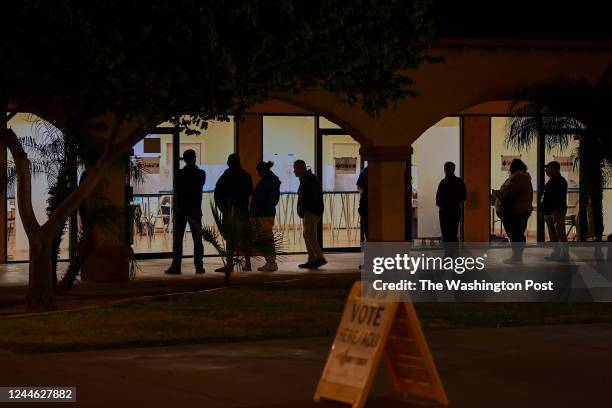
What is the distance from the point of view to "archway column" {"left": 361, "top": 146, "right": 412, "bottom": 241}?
826 inches

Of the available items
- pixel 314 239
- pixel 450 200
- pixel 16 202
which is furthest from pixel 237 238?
pixel 16 202

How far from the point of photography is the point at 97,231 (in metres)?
Result: 18.8

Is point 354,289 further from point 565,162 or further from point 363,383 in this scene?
point 565,162

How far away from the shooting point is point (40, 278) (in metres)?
14.9

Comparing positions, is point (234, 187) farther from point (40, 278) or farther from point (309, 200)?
point (40, 278)

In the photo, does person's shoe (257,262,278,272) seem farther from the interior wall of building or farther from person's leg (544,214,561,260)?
person's leg (544,214,561,260)

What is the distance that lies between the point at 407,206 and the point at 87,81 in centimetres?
857

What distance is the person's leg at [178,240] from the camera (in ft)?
65.9

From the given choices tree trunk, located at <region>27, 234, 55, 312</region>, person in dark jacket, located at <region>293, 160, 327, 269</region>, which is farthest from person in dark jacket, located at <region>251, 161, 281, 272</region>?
tree trunk, located at <region>27, 234, 55, 312</region>

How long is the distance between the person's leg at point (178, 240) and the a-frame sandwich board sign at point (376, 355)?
36.6 ft

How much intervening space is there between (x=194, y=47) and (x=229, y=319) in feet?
9.43

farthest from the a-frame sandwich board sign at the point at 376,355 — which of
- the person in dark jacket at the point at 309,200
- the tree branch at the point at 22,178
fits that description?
the person in dark jacket at the point at 309,200

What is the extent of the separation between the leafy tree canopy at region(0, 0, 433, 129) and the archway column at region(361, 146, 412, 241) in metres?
→ 6.12

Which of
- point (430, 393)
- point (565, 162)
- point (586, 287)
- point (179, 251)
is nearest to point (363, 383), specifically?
point (430, 393)
